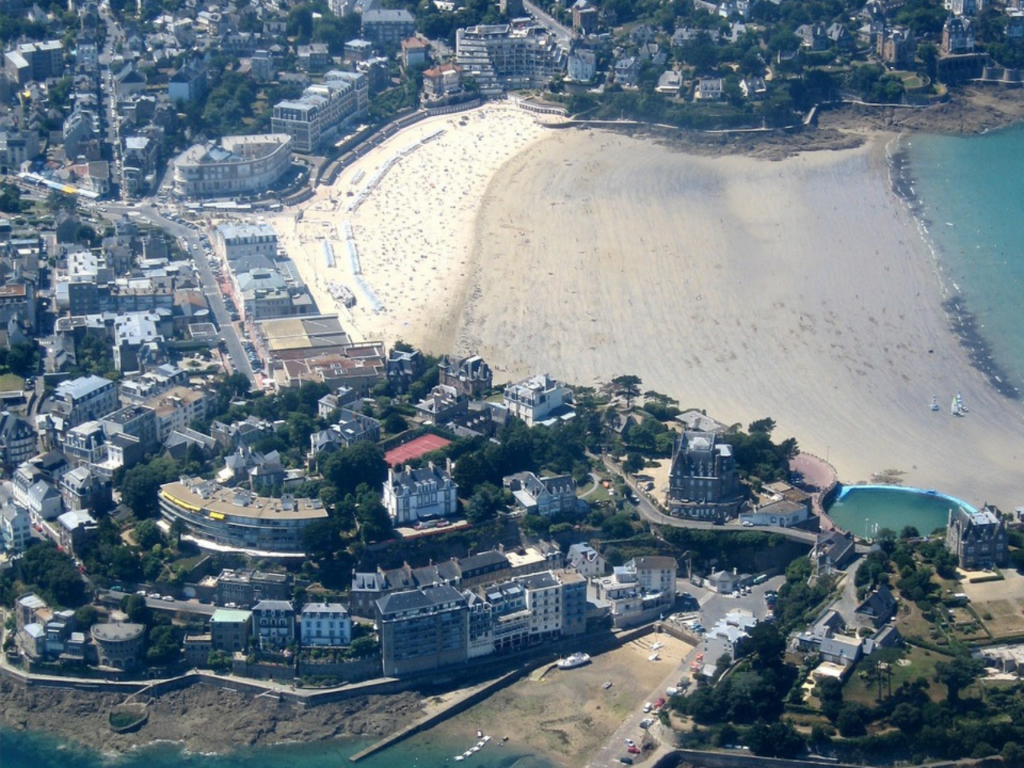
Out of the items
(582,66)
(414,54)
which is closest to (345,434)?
(414,54)

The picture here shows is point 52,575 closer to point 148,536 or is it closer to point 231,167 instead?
point 148,536

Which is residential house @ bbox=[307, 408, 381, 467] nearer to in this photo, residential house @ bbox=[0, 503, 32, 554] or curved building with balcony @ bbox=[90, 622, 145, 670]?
residential house @ bbox=[0, 503, 32, 554]

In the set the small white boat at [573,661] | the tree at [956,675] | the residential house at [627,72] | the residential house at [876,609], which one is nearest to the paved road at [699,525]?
the residential house at [876,609]

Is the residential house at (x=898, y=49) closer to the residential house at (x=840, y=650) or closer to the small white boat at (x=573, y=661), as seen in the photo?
the small white boat at (x=573, y=661)

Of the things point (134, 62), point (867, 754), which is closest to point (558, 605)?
point (867, 754)

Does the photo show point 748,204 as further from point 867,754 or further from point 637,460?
point 867,754
